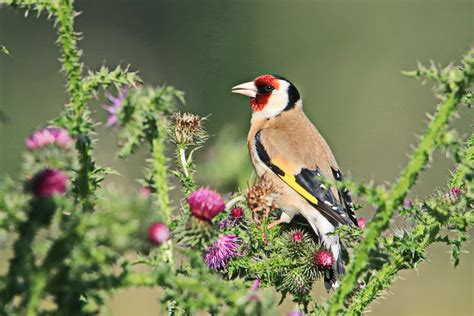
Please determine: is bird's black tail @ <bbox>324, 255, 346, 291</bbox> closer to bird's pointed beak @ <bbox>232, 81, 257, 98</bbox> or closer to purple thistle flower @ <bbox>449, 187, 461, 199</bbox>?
purple thistle flower @ <bbox>449, 187, 461, 199</bbox>

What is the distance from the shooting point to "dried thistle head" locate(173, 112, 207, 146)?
2.31 meters

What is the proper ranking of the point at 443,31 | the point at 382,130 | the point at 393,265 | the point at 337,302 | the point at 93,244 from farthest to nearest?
the point at 443,31 < the point at 382,130 < the point at 393,265 < the point at 337,302 < the point at 93,244

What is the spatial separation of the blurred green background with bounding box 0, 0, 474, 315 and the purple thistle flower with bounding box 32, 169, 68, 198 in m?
9.47

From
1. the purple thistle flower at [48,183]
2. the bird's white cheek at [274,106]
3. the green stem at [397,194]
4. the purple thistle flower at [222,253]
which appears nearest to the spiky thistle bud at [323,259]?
the purple thistle flower at [222,253]

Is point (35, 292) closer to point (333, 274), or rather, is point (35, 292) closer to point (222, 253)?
point (222, 253)

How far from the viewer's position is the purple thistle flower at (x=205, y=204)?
1532 millimetres

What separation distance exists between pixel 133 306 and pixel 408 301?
11.2 ft

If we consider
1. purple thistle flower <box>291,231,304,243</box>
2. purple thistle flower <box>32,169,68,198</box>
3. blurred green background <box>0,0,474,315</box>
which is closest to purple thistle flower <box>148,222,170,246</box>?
purple thistle flower <box>32,169,68,198</box>

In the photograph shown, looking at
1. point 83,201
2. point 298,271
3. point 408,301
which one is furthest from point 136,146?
point 408,301

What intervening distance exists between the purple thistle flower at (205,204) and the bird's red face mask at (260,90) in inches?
120

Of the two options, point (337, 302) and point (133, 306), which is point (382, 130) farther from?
point (337, 302)

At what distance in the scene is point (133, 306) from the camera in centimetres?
802

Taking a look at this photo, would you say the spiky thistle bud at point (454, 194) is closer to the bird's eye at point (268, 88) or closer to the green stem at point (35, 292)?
the green stem at point (35, 292)

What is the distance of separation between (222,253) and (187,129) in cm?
52
